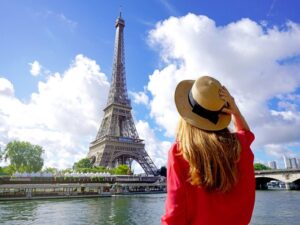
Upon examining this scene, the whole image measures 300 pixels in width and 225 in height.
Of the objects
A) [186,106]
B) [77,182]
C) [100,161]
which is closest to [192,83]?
[186,106]

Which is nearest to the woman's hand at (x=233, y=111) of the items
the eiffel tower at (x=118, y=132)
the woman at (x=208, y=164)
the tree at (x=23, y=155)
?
the woman at (x=208, y=164)

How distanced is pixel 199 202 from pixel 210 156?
257mm

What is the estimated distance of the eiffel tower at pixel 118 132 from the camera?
67.4m

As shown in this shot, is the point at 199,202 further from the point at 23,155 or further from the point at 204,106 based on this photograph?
the point at 23,155

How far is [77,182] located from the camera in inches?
2147

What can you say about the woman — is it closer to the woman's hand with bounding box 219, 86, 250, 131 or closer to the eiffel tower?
the woman's hand with bounding box 219, 86, 250, 131

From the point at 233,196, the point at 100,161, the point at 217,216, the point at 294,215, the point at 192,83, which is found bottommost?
the point at 294,215

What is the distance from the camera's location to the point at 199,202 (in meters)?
1.59

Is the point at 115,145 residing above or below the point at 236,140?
above

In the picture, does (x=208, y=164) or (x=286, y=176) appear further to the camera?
(x=286, y=176)

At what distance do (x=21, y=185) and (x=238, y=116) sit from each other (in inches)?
1956

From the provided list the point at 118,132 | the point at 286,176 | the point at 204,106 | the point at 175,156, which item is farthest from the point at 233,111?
the point at 118,132

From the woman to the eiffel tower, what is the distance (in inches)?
2427

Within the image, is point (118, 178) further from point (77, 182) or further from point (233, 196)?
point (233, 196)
